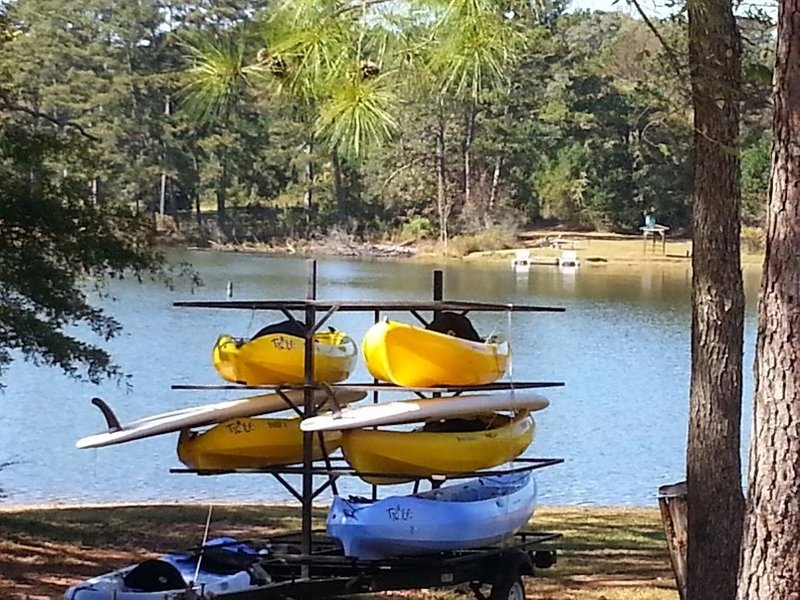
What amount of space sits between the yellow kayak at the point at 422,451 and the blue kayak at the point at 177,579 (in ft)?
1.49

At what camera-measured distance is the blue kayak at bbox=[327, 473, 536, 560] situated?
4.01 meters

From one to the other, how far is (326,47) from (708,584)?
6.88 ft

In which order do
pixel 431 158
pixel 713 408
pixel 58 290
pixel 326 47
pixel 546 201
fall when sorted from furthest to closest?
pixel 546 201, pixel 431 158, pixel 58 290, pixel 326 47, pixel 713 408

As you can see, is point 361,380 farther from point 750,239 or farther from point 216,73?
point 750,239

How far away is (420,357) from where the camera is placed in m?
4.07

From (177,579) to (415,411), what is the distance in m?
0.82

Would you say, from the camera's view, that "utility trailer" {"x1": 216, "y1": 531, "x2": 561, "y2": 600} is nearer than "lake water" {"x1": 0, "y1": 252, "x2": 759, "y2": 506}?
Yes

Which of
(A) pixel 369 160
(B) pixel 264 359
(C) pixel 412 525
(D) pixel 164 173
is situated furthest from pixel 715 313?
(D) pixel 164 173

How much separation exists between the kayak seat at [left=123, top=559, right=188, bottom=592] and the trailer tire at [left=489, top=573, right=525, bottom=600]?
0.97 m

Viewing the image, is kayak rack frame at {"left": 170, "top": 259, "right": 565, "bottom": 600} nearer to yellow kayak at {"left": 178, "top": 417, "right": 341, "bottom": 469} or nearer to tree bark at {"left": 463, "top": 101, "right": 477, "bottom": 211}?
yellow kayak at {"left": 178, "top": 417, "right": 341, "bottom": 469}

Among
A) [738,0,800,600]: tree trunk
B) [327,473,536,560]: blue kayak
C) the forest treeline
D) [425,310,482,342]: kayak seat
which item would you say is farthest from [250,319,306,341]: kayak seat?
the forest treeline

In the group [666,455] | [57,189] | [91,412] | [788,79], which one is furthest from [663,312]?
[788,79]

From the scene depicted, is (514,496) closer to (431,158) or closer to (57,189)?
(57,189)

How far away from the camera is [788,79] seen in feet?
9.86
